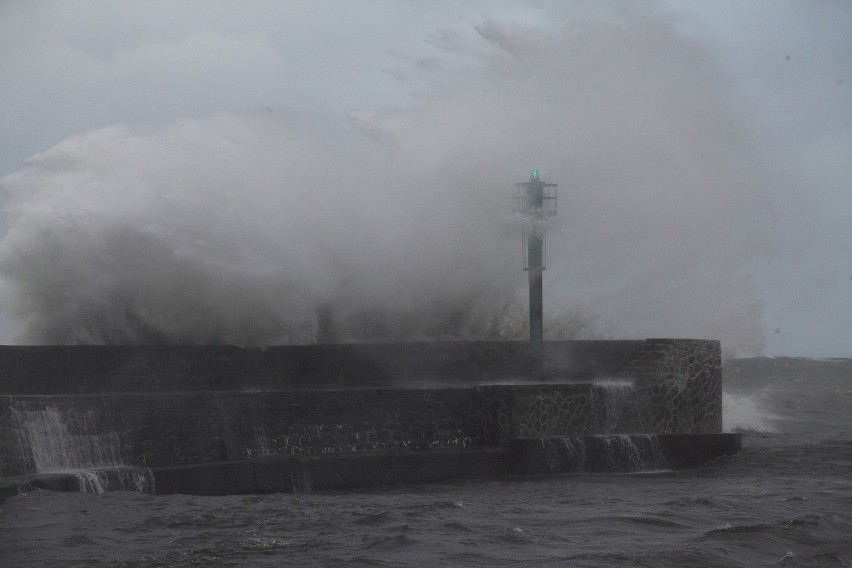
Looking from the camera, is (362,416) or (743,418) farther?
Answer: (743,418)

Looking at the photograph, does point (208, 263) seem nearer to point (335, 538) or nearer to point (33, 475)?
point (33, 475)

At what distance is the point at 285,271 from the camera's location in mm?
14914

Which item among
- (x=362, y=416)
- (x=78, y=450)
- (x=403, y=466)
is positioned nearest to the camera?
(x=78, y=450)

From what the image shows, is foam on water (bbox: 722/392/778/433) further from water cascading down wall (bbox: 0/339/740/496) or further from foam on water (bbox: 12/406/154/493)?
foam on water (bbox: 12/406/154/493)

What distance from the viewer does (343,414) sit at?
11539 mm

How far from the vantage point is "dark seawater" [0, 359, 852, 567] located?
7488 millimetres

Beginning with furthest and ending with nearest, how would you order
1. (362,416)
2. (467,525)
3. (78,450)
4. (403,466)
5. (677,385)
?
(677,385) < (362,416) < (403,466) < (78,450) < (467,525)

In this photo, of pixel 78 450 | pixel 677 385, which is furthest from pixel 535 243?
pixel 78 450

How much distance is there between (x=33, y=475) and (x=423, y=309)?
8.92 metres

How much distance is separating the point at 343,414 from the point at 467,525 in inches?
123

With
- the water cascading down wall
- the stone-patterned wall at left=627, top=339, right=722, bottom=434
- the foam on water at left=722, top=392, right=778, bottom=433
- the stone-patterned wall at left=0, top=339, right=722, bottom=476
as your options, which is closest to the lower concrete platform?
the water cascading down wall

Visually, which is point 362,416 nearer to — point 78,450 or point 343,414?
point 343,414

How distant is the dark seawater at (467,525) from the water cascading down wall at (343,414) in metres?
0.47

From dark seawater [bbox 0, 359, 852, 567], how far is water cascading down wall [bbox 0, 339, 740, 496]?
1.56 ft
